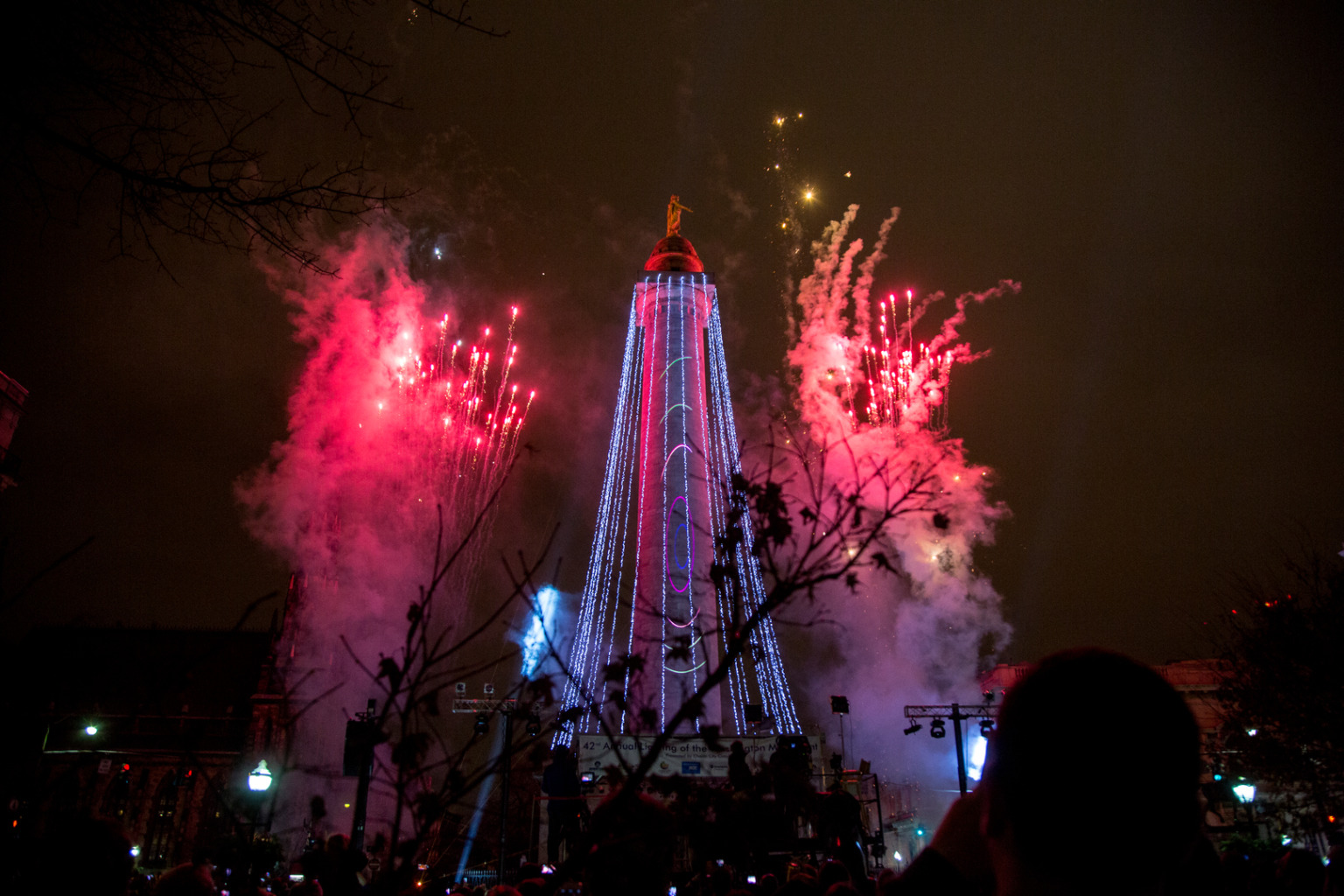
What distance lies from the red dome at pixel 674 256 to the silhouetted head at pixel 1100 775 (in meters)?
41.5

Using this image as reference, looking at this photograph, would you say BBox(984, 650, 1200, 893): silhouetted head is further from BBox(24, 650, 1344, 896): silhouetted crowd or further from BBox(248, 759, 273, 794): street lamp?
BBox(248, 759, 273, 794): street lamp

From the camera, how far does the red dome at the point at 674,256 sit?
137 feet

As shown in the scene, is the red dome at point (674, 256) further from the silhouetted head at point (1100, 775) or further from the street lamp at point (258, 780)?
the silhouetted head at point (1100, 775)

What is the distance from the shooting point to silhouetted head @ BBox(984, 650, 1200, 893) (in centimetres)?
133

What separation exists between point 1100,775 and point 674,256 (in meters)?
42.1

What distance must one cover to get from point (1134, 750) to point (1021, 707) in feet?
0.62

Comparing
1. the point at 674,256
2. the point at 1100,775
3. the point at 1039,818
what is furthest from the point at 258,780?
the point at 674,256

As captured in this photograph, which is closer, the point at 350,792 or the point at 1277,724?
the point at 1277,724

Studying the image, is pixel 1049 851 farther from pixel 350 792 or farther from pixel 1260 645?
pixel 350 792

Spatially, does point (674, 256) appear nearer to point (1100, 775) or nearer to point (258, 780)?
point (258, 780)

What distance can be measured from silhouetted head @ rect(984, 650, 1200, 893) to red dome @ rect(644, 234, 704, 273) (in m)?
41.5

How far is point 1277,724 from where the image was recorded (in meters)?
19.5

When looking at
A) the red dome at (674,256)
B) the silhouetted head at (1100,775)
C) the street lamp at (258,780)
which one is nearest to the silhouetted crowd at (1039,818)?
the silhouetted head at (1100,775)

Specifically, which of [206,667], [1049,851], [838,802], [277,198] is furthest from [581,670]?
[206,667]
